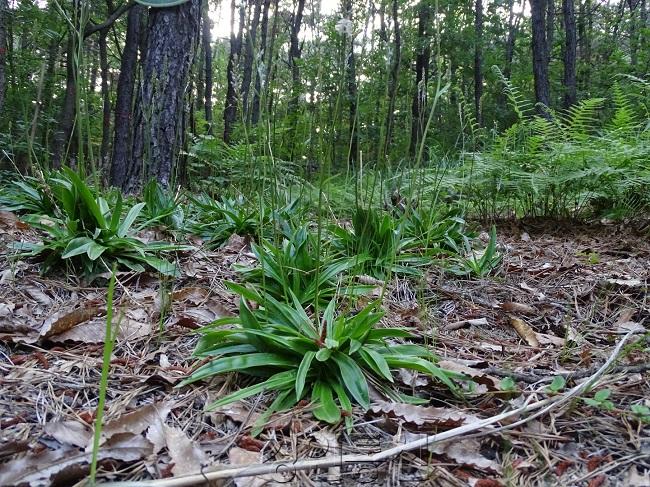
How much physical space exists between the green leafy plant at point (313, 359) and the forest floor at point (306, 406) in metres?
0.05

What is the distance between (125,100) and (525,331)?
21.8ft

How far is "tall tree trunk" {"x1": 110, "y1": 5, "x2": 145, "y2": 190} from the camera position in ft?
18.1

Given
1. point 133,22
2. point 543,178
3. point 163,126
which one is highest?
point 133,22

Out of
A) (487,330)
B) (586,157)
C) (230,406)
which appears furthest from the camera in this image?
(586,157)

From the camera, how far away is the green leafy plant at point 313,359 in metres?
1.16

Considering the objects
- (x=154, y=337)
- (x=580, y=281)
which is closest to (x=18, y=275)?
(x=154, y=337)

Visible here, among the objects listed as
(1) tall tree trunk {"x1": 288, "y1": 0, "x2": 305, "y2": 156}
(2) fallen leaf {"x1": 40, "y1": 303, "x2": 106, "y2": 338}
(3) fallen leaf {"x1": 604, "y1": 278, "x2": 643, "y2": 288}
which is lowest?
(2) fallen leaf {"x1": 40, "y1": 303, "x2": 106, "y2": 338}

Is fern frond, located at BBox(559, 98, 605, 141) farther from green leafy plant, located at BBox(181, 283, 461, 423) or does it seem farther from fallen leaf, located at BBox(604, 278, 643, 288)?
green leafy plant, located at BBox(181, 283, 461, 423)

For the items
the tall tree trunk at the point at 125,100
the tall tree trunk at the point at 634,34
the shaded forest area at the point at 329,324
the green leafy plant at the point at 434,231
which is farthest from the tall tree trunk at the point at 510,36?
the green leafy plant at the point at 434,231

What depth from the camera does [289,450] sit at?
39.2 inches

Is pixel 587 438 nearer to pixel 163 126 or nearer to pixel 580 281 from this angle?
pixel 580 281

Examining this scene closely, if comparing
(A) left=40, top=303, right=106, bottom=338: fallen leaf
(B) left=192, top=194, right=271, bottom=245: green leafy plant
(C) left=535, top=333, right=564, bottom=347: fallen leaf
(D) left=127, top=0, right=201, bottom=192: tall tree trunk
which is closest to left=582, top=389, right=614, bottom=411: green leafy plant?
(C) left=535, top=333, right=564, bottom=347: fallen leaf

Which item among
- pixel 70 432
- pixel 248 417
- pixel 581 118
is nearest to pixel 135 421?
pixel 70 432

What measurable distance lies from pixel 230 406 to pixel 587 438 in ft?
2.82
